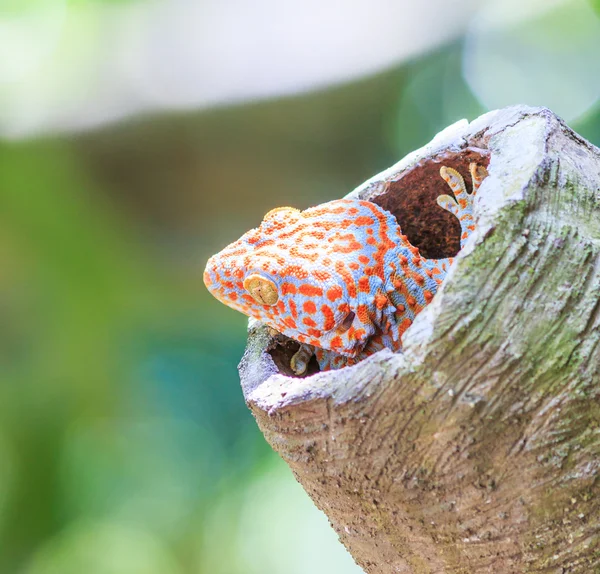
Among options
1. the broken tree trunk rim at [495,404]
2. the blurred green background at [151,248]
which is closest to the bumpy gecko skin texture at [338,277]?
the broken tree trunk rim at [495,404]

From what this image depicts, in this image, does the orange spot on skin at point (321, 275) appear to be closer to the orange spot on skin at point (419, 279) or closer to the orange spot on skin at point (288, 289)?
the orange spot on skin at point (288, 289)

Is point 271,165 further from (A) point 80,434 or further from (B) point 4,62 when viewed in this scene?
(A) point 80,434

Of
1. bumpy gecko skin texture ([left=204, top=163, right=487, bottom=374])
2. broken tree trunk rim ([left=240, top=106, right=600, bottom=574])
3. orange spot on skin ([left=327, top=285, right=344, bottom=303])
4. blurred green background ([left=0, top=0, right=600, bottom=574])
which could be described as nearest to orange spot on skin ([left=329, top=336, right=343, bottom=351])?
bumpy gecko skin texture ([left=204, top=163, right=487, bottom=374])

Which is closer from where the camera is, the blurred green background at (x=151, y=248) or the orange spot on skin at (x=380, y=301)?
the orange spot on skin at (x=380, y=301)

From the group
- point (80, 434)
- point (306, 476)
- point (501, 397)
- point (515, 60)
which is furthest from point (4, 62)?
point (501, 397)

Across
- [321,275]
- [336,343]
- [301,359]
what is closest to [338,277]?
[321,275]

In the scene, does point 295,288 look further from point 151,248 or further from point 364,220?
point 151,248
